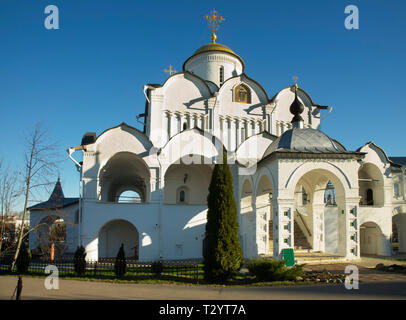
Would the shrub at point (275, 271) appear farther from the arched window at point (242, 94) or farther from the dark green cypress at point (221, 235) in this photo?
the arched window at point (242, 94)

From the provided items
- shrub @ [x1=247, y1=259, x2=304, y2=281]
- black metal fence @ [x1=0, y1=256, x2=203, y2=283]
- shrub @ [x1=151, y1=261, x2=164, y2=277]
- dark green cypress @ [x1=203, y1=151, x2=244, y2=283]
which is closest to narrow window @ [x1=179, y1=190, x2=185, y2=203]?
black metal fence @ [x1=0, y1=256, x2=203, y2=283]

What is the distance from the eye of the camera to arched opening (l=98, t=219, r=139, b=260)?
56.4 feet

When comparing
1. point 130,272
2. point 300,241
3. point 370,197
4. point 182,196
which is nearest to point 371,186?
point 370,197

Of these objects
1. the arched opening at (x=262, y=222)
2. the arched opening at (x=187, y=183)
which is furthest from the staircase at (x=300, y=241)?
the arched opening at (x=187, y=183)

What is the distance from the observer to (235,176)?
1630 centimetres

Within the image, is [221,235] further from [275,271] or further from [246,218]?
[246,218]

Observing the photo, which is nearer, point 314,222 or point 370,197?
point 314,222

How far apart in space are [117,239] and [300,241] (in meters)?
10.2

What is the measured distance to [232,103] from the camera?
18.3 m

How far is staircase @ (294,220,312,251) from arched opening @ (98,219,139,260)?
8.68m

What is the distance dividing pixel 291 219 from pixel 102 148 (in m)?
9.52

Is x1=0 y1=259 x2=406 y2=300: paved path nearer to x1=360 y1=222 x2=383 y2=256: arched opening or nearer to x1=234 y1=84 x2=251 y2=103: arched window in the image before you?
x1=360 y1=222 x2=383 y2=256: arched opening

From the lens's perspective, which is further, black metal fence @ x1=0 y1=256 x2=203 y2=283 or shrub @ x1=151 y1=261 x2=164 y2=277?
shrub @ x1=151 y1=261 x2=164 y2=277
